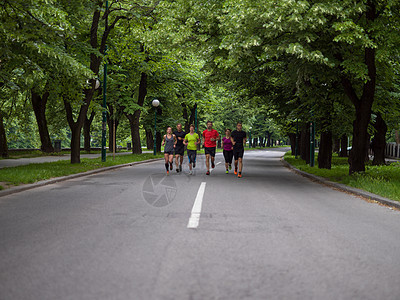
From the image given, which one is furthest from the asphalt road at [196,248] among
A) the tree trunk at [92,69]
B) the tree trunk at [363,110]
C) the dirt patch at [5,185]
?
the tree trunk at [92,69]

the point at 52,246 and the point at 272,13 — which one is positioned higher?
the point at 272,13

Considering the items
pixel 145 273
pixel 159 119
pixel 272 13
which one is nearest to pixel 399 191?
pixel 272 13

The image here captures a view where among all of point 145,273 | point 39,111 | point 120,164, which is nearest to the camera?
point 145,273

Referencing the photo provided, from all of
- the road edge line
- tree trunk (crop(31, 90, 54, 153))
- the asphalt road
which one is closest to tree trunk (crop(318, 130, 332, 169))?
the road edge line

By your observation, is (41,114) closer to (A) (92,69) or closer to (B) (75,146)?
(B) (75,146)

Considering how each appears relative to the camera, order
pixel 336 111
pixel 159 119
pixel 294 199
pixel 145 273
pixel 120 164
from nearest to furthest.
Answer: pixel 145 273 < pixel 294 199 < pixel 336 111 < pixel 120 164 < pixel 159 119

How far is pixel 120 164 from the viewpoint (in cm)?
2050

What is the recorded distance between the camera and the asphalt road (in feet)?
12.1

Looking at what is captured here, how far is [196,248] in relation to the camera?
502 cm

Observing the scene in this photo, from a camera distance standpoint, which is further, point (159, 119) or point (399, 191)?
point (159, 119)

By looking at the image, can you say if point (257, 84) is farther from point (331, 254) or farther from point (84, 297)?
point (84, 297)

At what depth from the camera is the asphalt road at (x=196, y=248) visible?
369 centimetres

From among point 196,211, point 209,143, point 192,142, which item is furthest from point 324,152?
point 196,211

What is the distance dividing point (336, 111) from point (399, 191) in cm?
918
